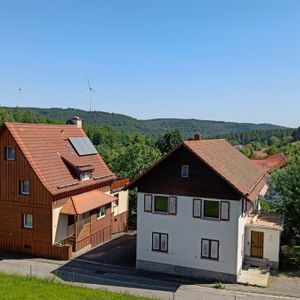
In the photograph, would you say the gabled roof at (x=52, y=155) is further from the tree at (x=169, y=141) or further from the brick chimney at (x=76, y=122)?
the tree at (x=169, y=141)

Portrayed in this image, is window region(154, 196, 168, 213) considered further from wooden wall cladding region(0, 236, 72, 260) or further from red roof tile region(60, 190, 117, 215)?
wooden wall cladding region(0, 236, 72, 260)

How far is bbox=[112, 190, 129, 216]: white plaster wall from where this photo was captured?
138 ft

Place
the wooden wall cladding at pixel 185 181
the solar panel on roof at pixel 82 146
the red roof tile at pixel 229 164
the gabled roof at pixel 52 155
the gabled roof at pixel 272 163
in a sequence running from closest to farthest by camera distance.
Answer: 1. the wooden wall cladding at pixel 185 181
2. the red roof tile at pixel 229 164
3. the gabled roof at pixel 52 155
4. the solar panel on roof at pixel 82 146
5. the gabled roof at pixel 272 163

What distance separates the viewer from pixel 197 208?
28.8 metres

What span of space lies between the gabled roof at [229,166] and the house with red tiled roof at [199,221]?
8 centimetres

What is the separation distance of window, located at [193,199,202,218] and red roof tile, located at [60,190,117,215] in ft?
31.6

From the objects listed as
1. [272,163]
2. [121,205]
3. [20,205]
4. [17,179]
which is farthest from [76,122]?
[272,163]

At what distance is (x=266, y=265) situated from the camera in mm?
30766

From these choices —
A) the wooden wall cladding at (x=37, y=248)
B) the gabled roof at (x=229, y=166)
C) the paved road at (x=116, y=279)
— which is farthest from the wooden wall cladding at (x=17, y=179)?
the gabled roof at (x=229, y=166)

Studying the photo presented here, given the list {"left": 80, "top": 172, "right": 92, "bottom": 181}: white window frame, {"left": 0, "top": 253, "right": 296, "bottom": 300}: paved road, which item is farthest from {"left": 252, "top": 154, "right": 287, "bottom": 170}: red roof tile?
{"left": 0, "top": 253, "right": 296, "bottom": 300}: paved road

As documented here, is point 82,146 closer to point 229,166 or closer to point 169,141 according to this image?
point 229,166

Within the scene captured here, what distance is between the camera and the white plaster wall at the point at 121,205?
1659 inches

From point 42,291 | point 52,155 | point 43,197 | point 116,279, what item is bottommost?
point 116,279

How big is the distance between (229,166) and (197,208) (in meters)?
4.80
